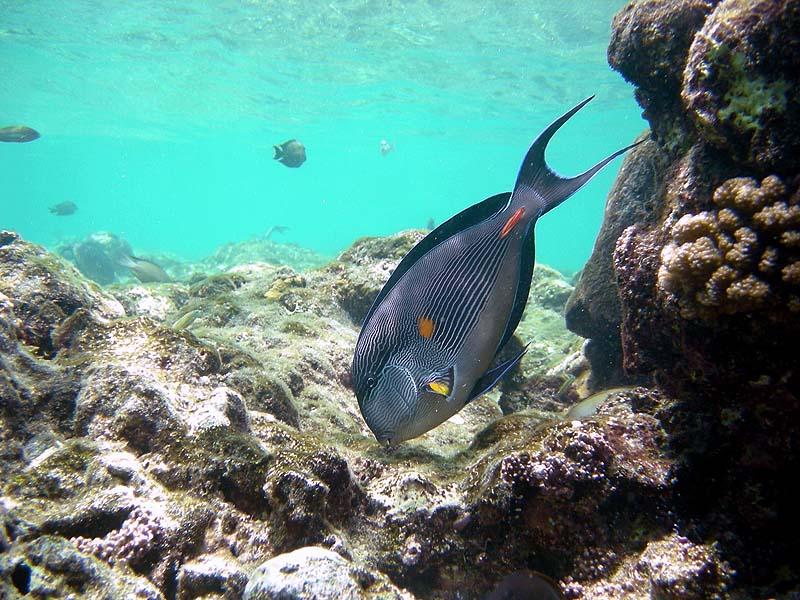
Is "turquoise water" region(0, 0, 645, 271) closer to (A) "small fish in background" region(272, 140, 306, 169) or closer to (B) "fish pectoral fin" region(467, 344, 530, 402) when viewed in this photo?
(A) "small fish in background" region(272, 140, 306, 169)

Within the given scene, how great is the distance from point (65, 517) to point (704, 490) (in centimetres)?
229

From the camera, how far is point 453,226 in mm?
1782

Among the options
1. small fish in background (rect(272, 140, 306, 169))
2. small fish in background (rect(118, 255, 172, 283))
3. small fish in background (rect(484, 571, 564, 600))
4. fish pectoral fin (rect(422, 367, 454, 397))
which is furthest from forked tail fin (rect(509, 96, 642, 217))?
small fish in background (rect(118, 255, 172, 283))

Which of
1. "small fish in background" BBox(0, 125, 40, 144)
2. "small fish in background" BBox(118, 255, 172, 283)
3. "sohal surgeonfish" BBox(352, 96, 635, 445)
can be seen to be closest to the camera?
"sohal surgeonfish" BBox(352, 96, 635, 445)

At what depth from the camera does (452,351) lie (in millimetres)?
1764

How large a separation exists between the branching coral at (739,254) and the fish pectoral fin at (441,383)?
0.94 metres

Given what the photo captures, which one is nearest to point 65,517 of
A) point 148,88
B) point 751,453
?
point 751,453

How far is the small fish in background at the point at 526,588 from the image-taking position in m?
1.62

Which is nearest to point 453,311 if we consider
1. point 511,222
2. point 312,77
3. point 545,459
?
point 511,222

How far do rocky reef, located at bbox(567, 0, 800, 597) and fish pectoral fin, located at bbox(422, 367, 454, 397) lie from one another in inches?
36.1

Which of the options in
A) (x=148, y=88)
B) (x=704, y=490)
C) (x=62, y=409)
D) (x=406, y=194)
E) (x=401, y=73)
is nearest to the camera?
(x=704, y=490)

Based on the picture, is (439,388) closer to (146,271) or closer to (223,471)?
(223,471)

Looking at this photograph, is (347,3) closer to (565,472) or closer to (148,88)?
(148,88)

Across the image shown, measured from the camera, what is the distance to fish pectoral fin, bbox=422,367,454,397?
64.5 inches
